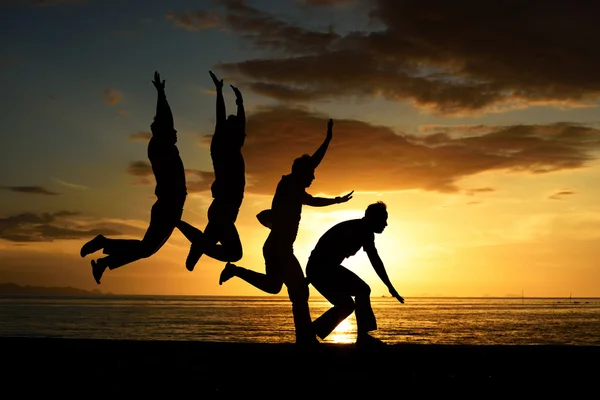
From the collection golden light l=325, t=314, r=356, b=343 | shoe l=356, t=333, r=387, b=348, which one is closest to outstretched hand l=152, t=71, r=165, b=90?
shoe l=356, t=333, r=387, b=348

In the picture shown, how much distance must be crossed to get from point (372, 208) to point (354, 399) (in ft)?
11.4

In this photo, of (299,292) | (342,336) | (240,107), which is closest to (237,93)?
(240,107)

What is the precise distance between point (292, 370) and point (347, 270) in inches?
78.1

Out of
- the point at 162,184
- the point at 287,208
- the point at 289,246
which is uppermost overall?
the point at 162,184

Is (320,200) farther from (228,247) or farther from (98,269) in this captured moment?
(98,269)

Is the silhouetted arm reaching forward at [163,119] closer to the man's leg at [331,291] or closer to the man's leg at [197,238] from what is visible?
the man's leg at [197,238]

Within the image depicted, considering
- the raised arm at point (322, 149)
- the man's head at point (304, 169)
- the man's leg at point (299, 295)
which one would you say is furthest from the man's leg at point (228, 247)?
the raised arm at point (322, 149)

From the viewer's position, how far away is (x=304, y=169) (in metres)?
10.0

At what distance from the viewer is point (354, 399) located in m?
7.16

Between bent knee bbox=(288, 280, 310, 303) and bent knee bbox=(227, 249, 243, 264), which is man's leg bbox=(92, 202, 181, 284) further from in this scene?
bent knee bbox=(288, 280, 310, 303)

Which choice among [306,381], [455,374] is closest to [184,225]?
[306,381]

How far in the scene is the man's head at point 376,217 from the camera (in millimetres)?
9969

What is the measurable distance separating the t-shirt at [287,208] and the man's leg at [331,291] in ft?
1.90

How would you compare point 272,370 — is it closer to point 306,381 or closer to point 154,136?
point 306,381
